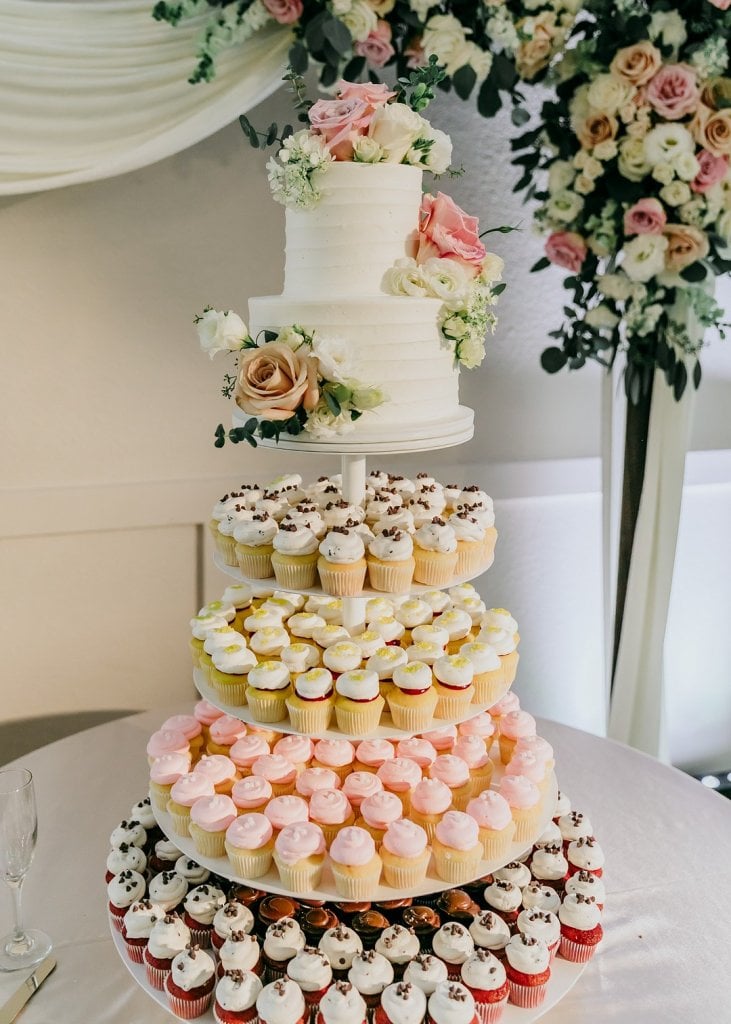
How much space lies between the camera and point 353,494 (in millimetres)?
1657

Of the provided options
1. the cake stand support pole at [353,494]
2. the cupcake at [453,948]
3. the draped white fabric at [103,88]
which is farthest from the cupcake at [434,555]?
the draped white fabric at [103,88]

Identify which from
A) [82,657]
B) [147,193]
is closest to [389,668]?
[82,657]

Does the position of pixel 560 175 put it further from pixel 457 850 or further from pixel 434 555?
pixel 457 850

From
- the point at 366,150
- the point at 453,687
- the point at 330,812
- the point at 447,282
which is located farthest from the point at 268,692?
the point at 366,150

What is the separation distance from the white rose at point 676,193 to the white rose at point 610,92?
0.22 m

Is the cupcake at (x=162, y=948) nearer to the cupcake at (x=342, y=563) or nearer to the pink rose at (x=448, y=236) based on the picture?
the cupcake at (x=342, y=563)

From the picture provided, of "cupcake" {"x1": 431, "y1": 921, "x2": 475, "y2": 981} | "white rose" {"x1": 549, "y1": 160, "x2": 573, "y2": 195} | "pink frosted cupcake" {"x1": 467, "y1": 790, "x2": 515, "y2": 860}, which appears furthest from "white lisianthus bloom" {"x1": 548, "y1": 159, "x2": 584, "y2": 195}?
"cupcake" {"x1": 431, "y1": 921, "x2": 475, "y2": 981}

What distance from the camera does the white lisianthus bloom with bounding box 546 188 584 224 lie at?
214 centimetres

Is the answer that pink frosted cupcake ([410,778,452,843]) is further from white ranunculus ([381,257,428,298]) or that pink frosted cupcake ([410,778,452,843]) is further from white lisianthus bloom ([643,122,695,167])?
white lisianthus bloom ([643,122,695,167])

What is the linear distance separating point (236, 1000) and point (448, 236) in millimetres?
1337

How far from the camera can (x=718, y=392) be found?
2965 mm

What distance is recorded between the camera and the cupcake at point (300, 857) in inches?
56.2

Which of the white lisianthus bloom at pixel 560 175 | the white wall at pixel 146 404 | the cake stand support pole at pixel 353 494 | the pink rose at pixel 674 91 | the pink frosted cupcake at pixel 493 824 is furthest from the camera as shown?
the white wall at pixel 146 404

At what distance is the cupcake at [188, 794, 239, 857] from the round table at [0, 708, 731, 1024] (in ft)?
0.87
